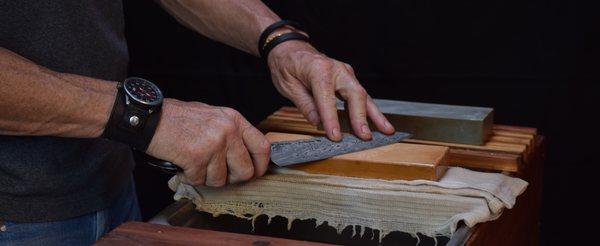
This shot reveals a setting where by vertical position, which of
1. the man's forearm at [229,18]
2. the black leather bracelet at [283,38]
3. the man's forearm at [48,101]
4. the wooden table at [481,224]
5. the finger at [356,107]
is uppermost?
the man's forearm at [229,18]

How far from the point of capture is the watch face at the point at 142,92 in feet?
4.10

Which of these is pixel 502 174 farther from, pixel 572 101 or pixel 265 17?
pixel 572 101

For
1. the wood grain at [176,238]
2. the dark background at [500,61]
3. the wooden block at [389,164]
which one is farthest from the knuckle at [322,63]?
the dark background at [500,61]

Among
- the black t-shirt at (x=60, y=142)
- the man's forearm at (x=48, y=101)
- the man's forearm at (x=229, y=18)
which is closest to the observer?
the man's forearm at (x=48, y=101)

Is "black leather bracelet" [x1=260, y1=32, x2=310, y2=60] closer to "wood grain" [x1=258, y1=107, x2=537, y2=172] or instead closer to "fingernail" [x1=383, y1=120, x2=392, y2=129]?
"wood grain" [x1=258, y1=107, x2=537, y2=172]

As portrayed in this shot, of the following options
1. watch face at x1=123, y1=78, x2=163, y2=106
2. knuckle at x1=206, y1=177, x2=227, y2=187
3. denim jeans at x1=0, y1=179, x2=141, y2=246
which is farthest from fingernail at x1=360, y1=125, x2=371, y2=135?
denim jeans at x1=0, y1=179, x2=141, y2=246

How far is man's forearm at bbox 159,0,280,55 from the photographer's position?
5.89ft

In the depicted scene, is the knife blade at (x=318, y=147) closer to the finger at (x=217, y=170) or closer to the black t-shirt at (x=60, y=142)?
the finger at (x=217, y=170)

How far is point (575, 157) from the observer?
8.18 feet

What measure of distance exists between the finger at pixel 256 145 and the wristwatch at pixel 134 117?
0.14 metres

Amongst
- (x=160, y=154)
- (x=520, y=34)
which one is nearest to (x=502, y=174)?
(x=160, y=154)

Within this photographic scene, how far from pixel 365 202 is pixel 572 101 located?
1.30 m

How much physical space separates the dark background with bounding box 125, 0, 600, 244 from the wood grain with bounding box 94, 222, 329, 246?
1381 millimetres

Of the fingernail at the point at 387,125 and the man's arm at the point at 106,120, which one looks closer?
the man's arm at the point at 106,120
